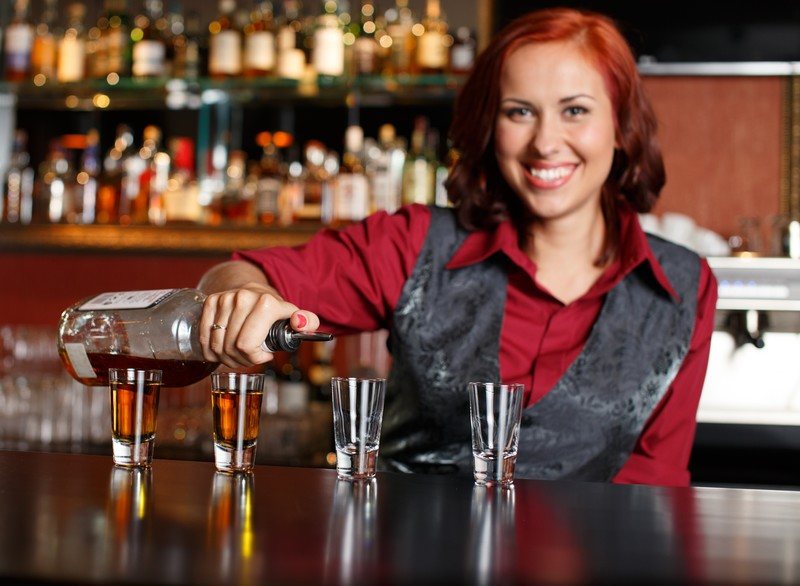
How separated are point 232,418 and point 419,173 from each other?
6.66ft

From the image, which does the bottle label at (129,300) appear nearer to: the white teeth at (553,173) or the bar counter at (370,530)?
the bar counter at (370,530)

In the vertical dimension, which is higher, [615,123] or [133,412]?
[615,123]

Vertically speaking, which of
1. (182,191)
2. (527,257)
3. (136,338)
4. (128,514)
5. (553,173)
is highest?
(182,191)

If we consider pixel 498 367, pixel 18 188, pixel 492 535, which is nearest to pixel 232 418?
pixel 492 535

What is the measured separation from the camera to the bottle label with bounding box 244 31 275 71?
10.0 feet

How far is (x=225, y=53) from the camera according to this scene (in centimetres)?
307

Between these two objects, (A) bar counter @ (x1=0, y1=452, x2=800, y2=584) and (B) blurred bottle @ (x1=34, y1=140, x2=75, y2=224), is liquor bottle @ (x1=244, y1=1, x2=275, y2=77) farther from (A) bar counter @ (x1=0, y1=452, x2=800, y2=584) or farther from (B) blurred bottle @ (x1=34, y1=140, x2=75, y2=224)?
(A) bar counter @ (x1=0, y1=452, x2=800, y2=584)

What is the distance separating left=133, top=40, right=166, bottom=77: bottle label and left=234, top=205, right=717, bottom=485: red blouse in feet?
5.33

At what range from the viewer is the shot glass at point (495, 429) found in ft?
3.43

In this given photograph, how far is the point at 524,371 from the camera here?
161cm

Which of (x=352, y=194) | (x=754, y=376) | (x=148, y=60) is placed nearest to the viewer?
(x=754, y=376)

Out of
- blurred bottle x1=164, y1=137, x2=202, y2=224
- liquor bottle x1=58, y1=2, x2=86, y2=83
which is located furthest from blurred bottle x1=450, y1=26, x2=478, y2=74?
liquor bottle x1=58, y1=2, x2=86, y2=83

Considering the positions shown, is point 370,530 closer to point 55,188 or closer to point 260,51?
point 260,51

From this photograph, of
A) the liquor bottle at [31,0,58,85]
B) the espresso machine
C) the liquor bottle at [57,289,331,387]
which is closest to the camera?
the liquor bottle at [57,289,331,387]
